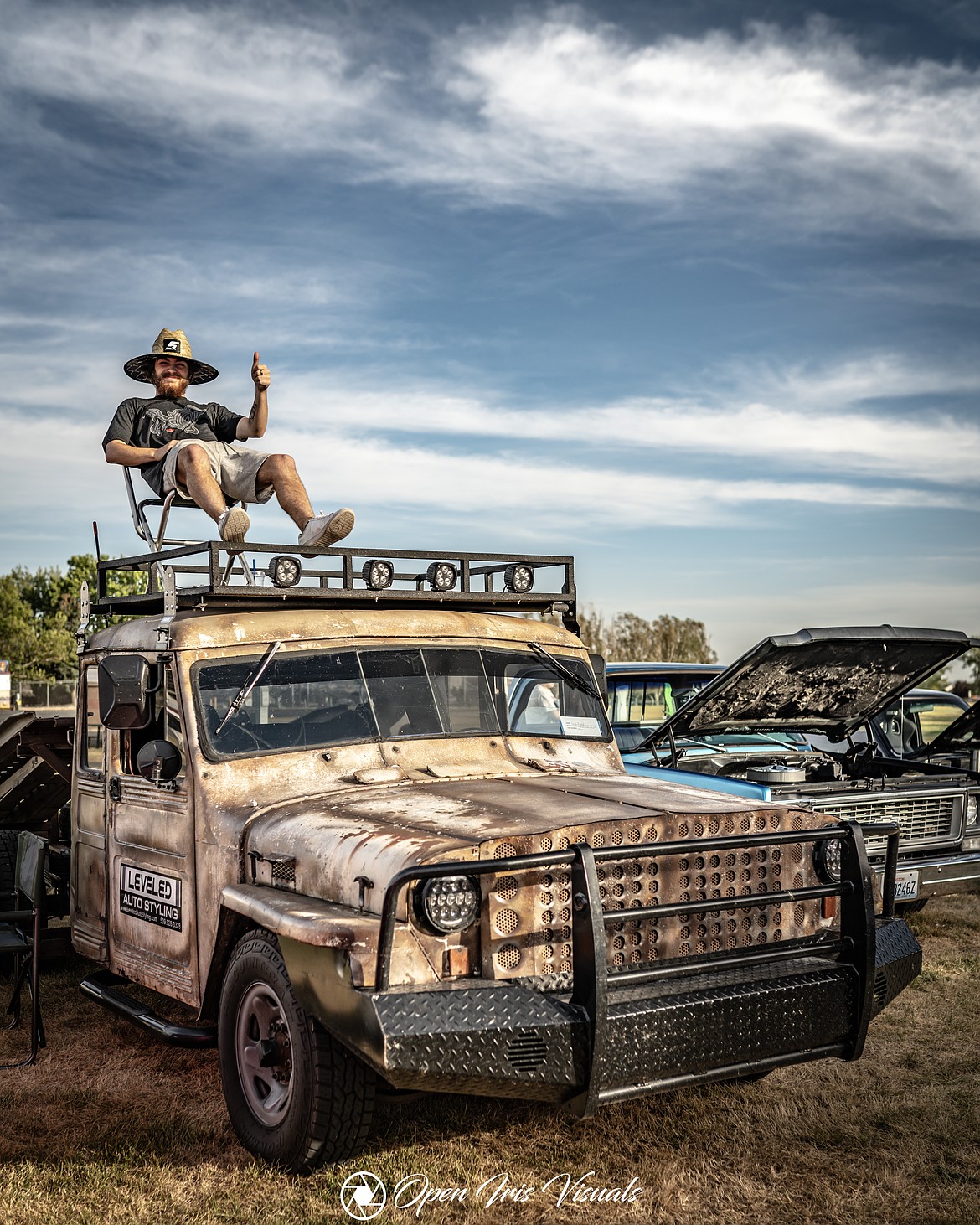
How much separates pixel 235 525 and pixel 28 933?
8.98ft

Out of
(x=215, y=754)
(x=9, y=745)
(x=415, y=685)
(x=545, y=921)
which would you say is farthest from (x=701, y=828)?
(x=9, y=745)

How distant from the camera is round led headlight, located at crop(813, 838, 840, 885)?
183 inches

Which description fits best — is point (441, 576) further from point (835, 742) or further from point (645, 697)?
point (835, 742)

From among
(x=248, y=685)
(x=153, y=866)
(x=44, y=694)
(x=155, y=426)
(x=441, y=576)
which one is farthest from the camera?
(x=44, y=694)

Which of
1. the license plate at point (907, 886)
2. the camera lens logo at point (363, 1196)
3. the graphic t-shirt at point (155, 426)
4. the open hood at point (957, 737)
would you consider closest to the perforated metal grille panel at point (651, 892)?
the camera lens logo at point (363, 1196)

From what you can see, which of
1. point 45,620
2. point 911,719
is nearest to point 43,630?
point 45,620

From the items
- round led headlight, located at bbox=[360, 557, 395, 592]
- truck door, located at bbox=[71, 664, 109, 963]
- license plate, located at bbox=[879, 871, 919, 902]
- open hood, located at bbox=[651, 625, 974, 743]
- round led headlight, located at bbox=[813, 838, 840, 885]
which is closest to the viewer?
round led headlight, located at bbox=[813, 838, 840, 885]

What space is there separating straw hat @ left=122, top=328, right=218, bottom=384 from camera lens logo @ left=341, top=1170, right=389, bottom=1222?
15.0 feet

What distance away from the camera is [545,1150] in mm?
4504

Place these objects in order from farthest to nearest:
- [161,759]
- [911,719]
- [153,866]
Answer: [911,719]
[153,866]
[161,759]

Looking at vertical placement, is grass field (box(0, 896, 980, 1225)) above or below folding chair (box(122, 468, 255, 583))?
below

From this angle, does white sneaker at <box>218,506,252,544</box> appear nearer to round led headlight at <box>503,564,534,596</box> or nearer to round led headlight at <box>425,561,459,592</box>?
round led headlight at <box>425,561,459,592</box>

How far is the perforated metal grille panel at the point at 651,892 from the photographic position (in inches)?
156

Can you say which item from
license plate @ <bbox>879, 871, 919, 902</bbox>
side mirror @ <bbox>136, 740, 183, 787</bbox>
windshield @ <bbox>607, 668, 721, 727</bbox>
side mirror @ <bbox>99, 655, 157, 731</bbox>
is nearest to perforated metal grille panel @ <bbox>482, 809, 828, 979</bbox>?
side mirror @ <bbox>136, 740, 183, 787</bbox>
